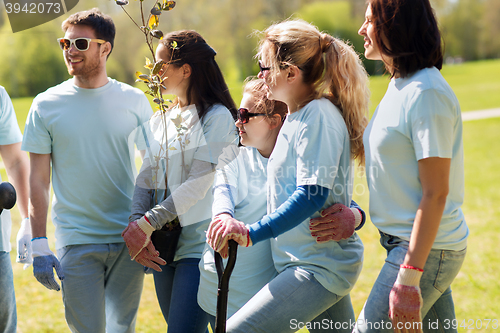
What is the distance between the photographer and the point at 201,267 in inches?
83.7

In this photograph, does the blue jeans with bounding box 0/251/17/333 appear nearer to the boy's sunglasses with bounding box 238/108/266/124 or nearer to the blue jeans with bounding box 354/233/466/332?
the boy's sunglasses with bounding box 238/108/266/124

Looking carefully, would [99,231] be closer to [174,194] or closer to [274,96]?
[174,194]

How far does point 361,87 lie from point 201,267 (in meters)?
1.11

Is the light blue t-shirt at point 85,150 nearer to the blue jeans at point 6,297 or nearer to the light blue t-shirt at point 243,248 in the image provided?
the blue jeans at point 6,297

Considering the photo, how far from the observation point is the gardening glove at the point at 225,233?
1.73 metres

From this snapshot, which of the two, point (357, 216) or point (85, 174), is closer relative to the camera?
point (357, 216)

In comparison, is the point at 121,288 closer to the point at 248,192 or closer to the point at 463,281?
the point at 248,192

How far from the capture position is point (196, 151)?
7.36ft

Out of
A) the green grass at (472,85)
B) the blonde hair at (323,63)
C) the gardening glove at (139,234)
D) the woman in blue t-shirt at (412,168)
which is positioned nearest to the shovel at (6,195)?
the gardening glove at (139,234)

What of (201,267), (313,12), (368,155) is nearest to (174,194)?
(201,267)

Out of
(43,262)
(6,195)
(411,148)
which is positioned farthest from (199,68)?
(43,262)

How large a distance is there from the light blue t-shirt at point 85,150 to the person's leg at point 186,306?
0.55m

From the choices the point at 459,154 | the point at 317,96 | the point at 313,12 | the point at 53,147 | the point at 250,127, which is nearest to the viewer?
the point at 459,154

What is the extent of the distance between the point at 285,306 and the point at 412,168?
27.8 inches
